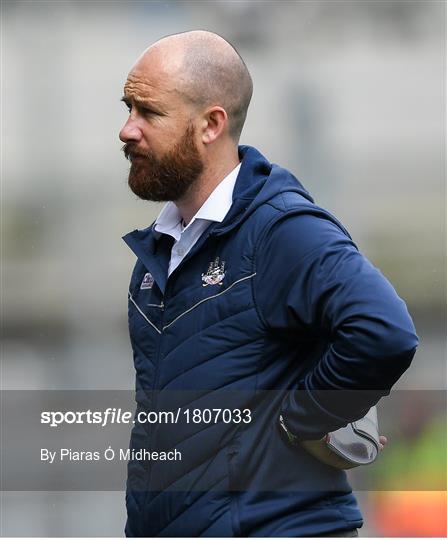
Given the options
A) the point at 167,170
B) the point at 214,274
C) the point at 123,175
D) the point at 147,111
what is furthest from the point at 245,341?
the point at 123,175

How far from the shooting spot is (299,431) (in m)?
1.94

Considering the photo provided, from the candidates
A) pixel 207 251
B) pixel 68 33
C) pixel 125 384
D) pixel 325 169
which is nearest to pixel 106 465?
pixel 207 251

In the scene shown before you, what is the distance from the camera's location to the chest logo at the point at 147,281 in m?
2.22

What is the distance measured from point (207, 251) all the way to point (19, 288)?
2253 mm

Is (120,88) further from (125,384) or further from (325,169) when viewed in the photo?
→ (125,384)

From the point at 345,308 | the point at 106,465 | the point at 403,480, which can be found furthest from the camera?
the point at 403,480

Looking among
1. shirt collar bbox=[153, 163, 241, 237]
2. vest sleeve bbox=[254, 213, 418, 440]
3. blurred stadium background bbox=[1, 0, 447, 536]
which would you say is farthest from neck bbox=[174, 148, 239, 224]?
blurred stadium background bbox=[1, 0, 447, 536]

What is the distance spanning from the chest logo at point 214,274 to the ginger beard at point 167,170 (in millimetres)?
222

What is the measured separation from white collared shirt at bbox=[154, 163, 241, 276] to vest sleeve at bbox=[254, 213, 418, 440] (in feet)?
0.62

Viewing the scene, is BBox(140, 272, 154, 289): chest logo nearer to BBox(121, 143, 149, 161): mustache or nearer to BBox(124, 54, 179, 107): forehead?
BBox(121, 143, 149, 161): mustache

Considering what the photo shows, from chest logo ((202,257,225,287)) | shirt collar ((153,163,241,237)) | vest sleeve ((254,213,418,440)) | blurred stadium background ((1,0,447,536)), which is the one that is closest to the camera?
vest sleeve ((254,213,418,440))

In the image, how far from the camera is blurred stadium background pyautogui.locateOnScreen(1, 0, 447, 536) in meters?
4.07

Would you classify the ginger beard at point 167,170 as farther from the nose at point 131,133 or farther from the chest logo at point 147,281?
the chest logo at point 147,281

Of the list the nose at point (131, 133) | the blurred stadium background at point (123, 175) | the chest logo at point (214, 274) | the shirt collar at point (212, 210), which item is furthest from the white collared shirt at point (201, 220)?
the blurred stadium background at point (123, 175)
